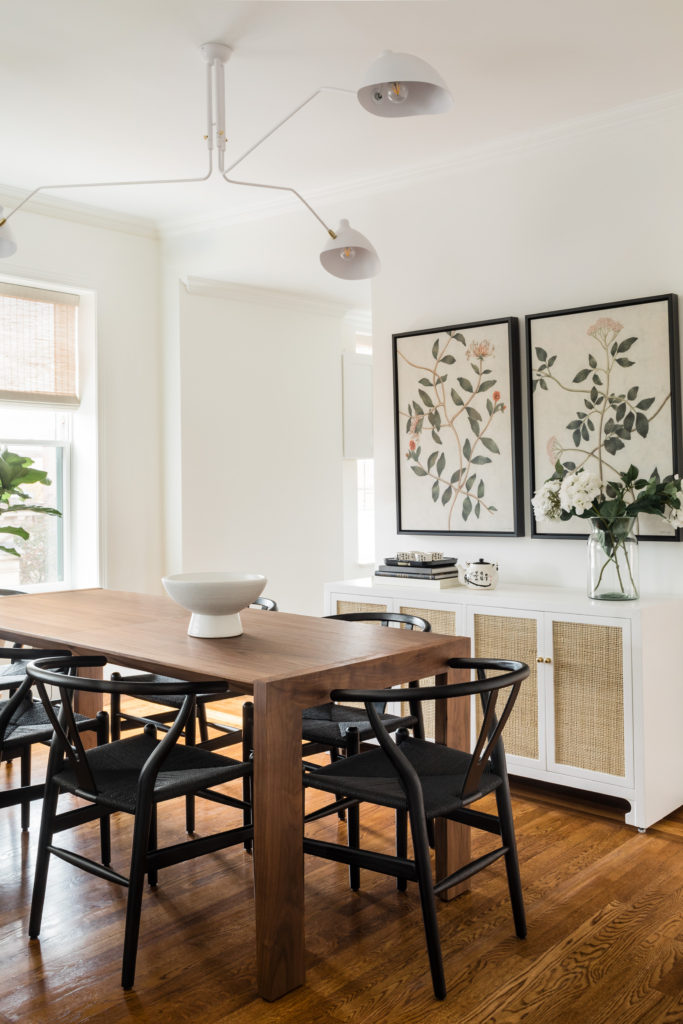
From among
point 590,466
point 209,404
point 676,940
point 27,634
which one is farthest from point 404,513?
point 676,940

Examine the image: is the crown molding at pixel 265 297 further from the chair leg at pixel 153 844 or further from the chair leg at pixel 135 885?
the chair leg at pixel 135 885

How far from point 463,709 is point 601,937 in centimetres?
70

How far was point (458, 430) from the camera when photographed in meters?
4.13

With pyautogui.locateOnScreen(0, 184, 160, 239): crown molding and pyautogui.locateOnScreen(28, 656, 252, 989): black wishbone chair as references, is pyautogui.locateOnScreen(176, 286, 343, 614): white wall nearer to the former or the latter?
pyautogui.locateOnScreen(0, 184, 160, 239): crown molding

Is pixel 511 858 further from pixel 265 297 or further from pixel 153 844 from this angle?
pixel 265 297

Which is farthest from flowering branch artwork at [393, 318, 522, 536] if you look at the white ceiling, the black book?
the white ceiling

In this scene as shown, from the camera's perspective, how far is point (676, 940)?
92.1 inches

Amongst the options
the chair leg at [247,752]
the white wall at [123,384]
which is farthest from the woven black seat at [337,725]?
the white wall at [123,384]

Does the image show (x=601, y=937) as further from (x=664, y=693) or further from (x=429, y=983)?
(x=664, y=693)

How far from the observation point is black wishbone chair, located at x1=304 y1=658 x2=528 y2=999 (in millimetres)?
2061

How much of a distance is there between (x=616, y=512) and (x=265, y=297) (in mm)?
3141

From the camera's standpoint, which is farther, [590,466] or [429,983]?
[590,466]

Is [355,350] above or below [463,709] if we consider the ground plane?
above

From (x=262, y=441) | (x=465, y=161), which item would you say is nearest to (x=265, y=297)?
(x=262, y=441)
